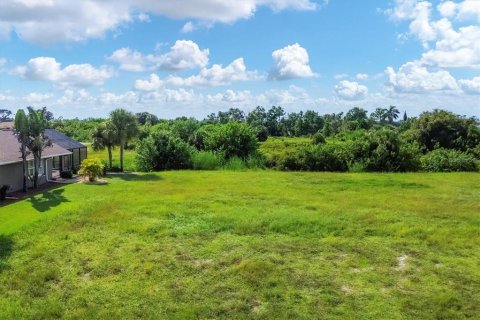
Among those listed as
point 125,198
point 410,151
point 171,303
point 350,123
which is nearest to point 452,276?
point 171,303

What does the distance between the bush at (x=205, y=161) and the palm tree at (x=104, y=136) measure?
8.31m

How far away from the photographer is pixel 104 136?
38312mm

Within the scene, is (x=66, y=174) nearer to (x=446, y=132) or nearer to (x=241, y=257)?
(x=241, y=257)

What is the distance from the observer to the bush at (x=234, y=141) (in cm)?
4634

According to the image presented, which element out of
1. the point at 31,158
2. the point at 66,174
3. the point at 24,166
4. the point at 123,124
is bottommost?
the point at 66,174

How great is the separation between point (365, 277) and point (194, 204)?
1171 centimetres

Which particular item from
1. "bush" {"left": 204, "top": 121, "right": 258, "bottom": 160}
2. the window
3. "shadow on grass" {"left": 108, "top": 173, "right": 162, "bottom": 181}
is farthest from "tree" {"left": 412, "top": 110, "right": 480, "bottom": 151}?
the window

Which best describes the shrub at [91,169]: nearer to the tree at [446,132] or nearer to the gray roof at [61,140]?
the gray roof at [61,140]

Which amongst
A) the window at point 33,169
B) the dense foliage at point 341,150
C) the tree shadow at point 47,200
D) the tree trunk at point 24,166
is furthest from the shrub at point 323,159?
the tree trunk at point 24,166

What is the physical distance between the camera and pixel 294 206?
22.0m

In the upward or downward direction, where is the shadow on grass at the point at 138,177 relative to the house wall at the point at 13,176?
downward

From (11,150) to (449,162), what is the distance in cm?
3459

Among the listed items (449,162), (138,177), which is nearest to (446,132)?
(449,162)

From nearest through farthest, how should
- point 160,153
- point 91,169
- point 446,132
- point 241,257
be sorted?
point 241,257 → point 91,169 → point 160,153 → point 446,132
